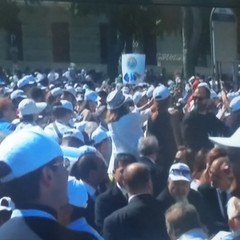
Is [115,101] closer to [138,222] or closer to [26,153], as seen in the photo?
[138,222]

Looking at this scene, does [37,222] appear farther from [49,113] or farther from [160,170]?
[49,113]

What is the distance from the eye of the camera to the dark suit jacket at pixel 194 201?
6.42m

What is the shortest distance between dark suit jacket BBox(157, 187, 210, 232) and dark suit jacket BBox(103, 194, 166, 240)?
0.14 metres

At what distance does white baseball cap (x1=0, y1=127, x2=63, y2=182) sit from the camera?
3.80m

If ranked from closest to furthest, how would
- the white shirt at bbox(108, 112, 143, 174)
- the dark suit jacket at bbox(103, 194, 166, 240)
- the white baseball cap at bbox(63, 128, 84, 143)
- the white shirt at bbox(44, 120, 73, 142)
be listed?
the dark suit jacket at bbox(103, 194, 166, 240) → the white baseball cap at bbox(63, 128, 84, 143) → the white shirt at bbox(108, 112, 143, 174) → the white shirt at bbox(44, 120, 73, 142)

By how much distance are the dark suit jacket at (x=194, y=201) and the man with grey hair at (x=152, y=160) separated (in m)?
0.85

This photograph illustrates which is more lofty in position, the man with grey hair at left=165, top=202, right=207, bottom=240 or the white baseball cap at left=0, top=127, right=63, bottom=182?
the white baseball cap at left=0, top=127, right=63, bottom=182

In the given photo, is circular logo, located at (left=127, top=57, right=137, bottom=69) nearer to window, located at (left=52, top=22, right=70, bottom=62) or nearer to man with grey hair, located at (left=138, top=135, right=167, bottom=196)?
man with grey hair, located at (left=138, top=135, right=167, bottom=196)

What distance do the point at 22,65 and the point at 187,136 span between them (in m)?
27.2

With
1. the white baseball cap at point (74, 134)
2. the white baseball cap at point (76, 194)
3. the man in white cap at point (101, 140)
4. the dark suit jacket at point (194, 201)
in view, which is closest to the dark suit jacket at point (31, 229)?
the white baseball cap at point (76, 194)

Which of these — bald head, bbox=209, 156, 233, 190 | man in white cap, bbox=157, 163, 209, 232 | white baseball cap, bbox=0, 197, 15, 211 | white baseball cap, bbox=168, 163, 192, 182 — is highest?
white baseball cap, bbox=0, 197, 15, 211

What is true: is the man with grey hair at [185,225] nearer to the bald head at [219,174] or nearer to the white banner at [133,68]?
the bald head at [219,174]

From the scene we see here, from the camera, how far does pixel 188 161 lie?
25.9 feet

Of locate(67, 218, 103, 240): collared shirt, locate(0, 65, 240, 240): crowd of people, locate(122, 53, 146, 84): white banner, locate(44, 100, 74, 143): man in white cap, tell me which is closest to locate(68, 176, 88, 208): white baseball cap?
locate(0, 65, 240, 240): crowd of people
